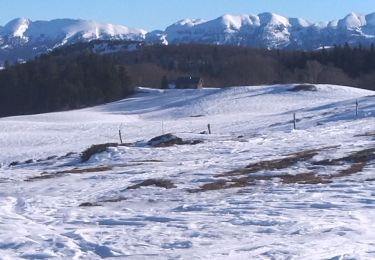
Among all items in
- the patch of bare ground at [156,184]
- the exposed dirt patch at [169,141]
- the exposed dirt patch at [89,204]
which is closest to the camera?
the exposed dirt patch at [89,204]

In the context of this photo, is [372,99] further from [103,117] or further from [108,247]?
[108,247]

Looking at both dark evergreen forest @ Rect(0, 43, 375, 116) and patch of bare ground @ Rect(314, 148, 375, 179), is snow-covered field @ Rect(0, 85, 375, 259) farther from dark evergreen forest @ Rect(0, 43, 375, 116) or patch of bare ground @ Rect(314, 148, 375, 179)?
dark evergreen forest @ Rect(0, 43, 375, 116)

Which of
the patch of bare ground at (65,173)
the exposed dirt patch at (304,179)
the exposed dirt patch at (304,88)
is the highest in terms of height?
the exposed dirt patch at (304,179)

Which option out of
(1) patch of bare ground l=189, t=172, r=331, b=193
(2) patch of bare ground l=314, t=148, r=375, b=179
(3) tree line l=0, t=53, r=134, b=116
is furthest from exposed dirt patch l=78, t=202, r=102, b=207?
(3) tree line l=0, t=53, r=134, b=116

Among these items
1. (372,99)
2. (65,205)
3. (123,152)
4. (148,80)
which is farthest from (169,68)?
(65,205)

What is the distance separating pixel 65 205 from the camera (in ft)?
50.3

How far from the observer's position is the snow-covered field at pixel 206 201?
34.1 ft

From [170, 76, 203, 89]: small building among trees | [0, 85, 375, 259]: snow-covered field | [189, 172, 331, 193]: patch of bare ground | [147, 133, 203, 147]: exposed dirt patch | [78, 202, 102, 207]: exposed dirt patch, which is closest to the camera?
[0, 85, 375, 259]: snow-covered field

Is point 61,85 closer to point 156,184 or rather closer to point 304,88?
point 304,88

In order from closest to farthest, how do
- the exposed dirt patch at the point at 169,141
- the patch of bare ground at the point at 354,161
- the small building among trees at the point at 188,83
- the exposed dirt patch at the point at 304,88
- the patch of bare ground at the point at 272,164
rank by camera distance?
1. the patch of bare ground at the point at 354,161
2. the patch of bare ground at the point at 272,164
3. the exposed dirt patch at the point at 169,141
4. the exposed dirt patch at the point at 304,88
5. the small building among trees at the point at 188,83

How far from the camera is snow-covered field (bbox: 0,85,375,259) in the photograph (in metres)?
10.4

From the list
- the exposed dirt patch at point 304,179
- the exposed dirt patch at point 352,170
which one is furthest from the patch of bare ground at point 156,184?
the exposed dirt patch at point 352,170

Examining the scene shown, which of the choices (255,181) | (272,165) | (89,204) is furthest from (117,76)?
(89,204)

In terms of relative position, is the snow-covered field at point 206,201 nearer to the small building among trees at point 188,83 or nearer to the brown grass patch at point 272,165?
the brown grass patch at point 272,165
